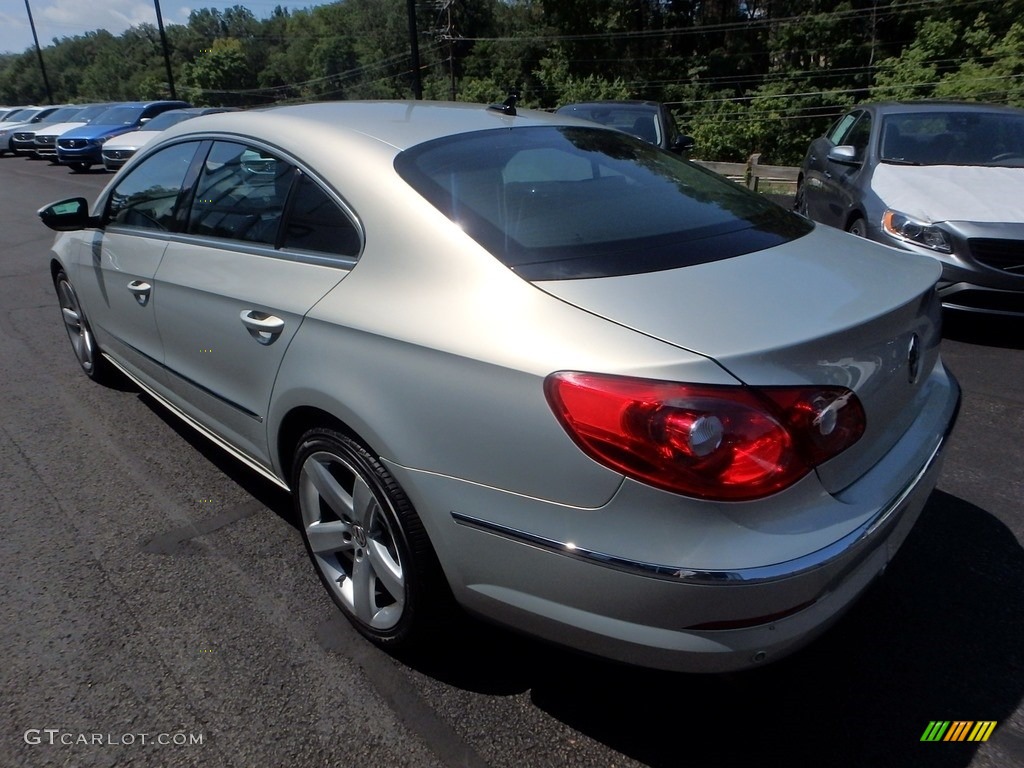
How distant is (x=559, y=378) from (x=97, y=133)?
22.3 meters

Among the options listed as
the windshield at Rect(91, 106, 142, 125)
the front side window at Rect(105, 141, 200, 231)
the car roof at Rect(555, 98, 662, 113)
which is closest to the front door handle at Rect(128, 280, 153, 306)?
the front side window at Rect(105, 141, 200, 231)

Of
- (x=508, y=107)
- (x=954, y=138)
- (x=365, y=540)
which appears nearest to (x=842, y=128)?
(x=954, y=138)

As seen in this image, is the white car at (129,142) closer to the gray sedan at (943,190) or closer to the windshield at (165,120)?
the windshield at (165,120)

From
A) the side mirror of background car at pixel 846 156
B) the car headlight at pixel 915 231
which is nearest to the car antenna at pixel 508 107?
the car headlight at pixel 915 231

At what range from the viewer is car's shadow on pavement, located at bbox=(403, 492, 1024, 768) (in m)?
2.07

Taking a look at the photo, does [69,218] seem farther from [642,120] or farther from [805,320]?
[642,120]

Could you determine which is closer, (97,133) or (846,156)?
(846,156)

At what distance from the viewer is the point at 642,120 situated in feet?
31.9

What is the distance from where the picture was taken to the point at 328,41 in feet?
316

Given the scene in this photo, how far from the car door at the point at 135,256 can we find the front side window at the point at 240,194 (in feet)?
0.74

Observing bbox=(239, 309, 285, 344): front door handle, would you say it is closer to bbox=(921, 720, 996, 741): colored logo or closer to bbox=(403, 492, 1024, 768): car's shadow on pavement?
bbox=(403, 492, 1024, 768): car's shadow on pavement

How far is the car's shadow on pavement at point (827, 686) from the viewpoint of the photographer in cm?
207

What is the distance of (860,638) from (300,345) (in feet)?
6.33

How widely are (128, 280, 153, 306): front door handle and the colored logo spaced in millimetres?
3202
